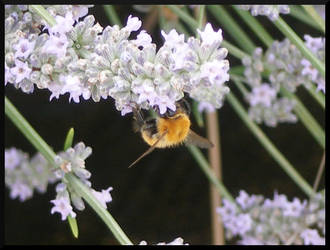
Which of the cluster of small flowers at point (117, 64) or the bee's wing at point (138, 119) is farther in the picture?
the bee's wing at point (138, 119)

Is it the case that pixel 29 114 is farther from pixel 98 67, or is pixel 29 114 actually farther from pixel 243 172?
pixel 98 67

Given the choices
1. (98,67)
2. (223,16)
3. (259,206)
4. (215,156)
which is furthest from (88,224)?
(98,67)

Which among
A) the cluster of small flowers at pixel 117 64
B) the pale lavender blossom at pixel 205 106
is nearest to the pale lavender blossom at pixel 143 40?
the cluster of small flowers at pixel 117 64

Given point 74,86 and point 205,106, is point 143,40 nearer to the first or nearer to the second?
point 74,86

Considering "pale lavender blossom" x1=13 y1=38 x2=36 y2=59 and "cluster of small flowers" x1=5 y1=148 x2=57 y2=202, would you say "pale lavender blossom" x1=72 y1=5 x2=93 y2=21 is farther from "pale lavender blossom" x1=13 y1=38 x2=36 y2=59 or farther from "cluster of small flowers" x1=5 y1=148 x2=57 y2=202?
"cluster of small flowers" x1=5 y1=148 x2=57 y2=202

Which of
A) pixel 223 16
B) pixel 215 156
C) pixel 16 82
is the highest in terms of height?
pixel 223 16

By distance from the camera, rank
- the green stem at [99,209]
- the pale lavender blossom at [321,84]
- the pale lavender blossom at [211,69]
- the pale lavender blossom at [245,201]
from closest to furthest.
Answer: the pale lavender blossom at [211,69]
the green stem at [99,209]
the pale lavender blossom at [321,84]
the pale lavender blossom at [245,201]

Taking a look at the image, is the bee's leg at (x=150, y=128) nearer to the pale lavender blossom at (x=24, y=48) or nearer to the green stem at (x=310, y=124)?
the pale lavender blossom at (x=24, y=48)
